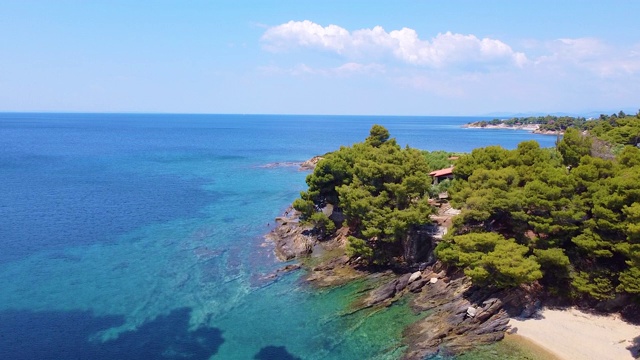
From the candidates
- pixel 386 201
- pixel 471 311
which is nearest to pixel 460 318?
pixel 471 311

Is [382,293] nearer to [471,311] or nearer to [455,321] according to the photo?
[455,321]

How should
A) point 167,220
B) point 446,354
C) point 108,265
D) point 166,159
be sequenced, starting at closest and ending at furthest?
point 446,354 < point 108,265 < point 167,220 < point 166,159

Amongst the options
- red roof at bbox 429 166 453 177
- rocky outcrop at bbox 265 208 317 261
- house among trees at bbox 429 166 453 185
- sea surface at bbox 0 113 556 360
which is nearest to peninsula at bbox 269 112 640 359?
rocky outcrop at bbox 265 208 317 261

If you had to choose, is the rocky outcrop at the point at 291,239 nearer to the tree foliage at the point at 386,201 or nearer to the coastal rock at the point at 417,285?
the tree foliage at the point at 386,201

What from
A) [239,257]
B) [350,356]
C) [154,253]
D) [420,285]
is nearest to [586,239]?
[420,285]

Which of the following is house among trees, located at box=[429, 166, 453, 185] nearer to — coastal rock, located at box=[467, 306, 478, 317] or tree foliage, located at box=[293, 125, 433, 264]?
tree foliage, located at box=[293, 125, 433, 264]

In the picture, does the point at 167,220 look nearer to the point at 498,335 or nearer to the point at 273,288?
the point at 273,288

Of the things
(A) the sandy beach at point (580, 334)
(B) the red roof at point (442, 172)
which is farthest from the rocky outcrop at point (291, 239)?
(A) the sandy beach at point (580, 334)
